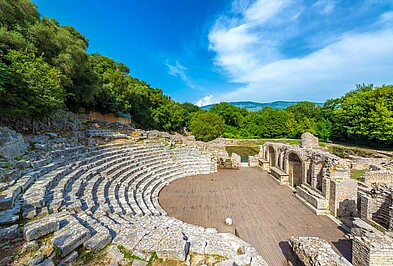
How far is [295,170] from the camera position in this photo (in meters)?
12.5

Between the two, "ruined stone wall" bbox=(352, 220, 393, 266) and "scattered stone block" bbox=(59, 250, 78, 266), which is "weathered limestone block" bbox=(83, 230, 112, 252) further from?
"ruined stone wall" bbox=(352, 220, 393, 266)

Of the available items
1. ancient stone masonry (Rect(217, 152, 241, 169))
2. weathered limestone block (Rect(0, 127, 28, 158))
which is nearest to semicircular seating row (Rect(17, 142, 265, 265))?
weathered limestone block (Rect(0, 127, 28, 158))

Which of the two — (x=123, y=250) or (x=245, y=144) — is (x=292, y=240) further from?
(x=245, y=144)

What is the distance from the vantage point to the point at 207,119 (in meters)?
37.8

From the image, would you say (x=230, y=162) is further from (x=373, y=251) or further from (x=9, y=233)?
(x=9, y=233)

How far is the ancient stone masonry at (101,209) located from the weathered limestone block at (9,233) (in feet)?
0.04

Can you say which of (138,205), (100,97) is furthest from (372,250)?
(100,97)

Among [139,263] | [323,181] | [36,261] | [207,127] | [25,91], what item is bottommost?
[323,181]

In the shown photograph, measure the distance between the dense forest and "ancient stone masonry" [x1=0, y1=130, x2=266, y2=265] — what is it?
3409 mm

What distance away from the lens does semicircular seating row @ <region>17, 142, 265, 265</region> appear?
3.45m

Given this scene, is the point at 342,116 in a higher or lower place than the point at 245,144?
higher

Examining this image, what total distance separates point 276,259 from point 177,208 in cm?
440

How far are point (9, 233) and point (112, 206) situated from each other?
3.33 m

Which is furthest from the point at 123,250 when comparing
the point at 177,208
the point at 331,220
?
the point at 331,220
